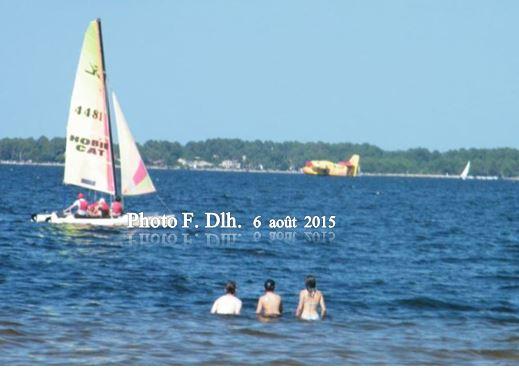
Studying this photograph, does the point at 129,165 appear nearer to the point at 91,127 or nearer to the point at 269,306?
the point at 91,127

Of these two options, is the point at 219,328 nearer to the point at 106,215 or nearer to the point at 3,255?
the point at 3,255

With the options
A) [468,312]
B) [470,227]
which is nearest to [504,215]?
A: [470,227]

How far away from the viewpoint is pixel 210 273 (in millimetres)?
37719

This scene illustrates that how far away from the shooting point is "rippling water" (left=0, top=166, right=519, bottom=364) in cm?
2275

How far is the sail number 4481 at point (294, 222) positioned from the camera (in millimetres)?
65875

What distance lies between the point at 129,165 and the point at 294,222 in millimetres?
19691

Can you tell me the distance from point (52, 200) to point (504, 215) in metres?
34.6

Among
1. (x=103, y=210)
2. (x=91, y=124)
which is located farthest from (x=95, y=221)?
(x=91, y=124)

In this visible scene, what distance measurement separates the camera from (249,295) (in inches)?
1261

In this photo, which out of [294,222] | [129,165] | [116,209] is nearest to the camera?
[116,209]

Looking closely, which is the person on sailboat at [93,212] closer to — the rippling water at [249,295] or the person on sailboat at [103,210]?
the person on sailboat at [103,210]

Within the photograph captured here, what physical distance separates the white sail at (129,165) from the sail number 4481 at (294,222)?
1159cm

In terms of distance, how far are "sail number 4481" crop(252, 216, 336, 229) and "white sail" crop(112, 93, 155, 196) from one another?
38.0 feet

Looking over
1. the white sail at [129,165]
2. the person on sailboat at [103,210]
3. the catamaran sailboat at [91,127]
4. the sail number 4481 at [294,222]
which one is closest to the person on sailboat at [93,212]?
the person on sailboat at [103,210]
